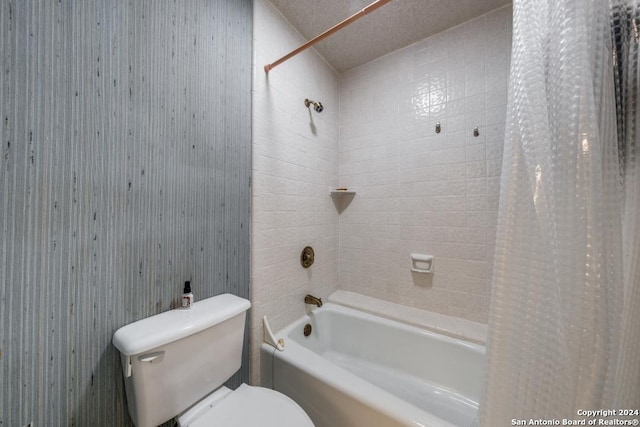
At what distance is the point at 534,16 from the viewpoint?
524 millimetres

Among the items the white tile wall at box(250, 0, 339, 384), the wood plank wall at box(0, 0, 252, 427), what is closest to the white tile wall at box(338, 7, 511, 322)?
the white tile wall at box(250, 0, 339, 384)

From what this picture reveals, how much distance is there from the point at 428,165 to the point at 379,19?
3.17 ft

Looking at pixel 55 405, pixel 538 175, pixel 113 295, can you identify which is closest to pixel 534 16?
pixel 538 175

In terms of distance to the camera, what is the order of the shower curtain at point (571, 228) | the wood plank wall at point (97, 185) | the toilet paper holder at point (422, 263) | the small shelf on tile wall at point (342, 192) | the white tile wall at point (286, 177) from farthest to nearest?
the small shelf on tile wall at point (342, 192) → the toilet paper holder at point (422, 263) → the white tile wall at point (286, 177) → the wood plank wall at point (97, 185) → the shower curtain at point (571, 228)

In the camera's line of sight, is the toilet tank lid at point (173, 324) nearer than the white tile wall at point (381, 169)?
Yes

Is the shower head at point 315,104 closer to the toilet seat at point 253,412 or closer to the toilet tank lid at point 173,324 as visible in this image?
the toilet tank lid at point 173,324

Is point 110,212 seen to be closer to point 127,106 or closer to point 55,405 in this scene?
point 127,106

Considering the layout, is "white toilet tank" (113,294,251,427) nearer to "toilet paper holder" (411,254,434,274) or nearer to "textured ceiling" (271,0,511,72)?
"toilet paper holder" (411,254,434,274)

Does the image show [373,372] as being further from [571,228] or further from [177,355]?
[571,228]

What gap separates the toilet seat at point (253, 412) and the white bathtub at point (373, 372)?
189 millimetres

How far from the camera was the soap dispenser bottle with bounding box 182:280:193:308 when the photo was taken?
3.07 feet

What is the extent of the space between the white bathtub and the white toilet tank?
342 millimetres

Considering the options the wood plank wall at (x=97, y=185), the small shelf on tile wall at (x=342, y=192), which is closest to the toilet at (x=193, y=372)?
the wood plank wall at (x=97, y=185)

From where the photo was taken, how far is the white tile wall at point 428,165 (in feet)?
4.62
